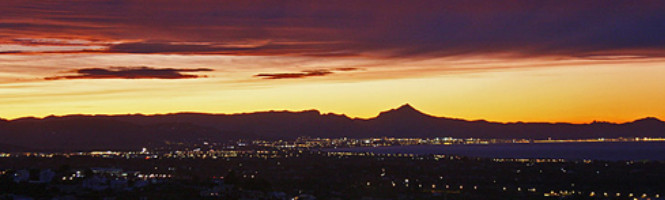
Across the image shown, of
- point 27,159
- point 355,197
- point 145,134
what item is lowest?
point 355,197

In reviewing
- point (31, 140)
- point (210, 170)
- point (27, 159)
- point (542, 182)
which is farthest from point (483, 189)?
point (31, 140)

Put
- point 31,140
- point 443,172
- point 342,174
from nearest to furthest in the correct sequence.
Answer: point 342,174
point 443,172
point 31,140

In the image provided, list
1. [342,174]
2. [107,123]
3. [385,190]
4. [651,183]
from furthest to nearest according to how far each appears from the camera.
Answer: [107,123] → [342,174] → [651,183] → [385,190]

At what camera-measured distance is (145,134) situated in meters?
195

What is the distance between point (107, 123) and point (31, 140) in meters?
24.3

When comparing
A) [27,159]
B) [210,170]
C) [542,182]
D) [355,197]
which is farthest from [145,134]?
[355,197]

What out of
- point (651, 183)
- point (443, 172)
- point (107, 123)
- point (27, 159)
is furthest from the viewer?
point (107, 123)

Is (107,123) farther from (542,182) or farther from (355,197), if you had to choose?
(355,197)

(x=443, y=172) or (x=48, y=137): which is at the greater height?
(x=48, y=137)

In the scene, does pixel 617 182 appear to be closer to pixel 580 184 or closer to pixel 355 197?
pixel 580 184

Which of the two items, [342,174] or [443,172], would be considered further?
[443,172]

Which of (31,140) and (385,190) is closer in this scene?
(385,190)

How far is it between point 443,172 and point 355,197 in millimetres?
38590

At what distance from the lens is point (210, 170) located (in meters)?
92.1
